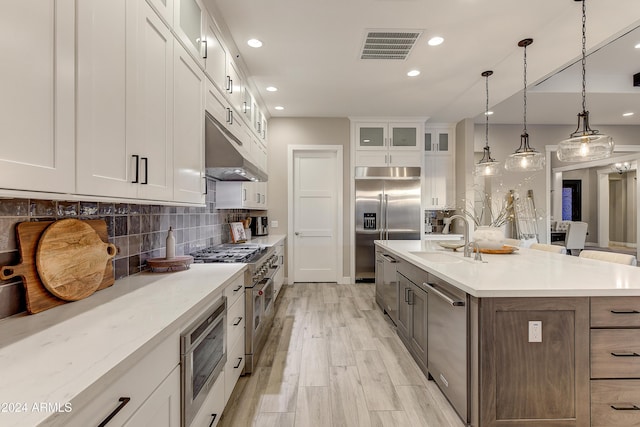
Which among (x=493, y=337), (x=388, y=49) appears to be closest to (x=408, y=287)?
(x=493, y=337)

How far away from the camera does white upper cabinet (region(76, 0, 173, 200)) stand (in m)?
1.06

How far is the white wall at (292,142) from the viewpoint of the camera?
519cm

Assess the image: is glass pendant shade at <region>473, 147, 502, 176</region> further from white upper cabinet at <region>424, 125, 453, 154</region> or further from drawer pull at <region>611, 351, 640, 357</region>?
drawer pull at <region>611, 351, 640, 357</region>

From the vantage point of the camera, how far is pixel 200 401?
1354 mm

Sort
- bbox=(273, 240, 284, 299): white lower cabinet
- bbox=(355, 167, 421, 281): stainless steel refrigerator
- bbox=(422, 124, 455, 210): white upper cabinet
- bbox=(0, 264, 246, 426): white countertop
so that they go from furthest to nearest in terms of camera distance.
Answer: bbox=(422, 124, 455, 210): white upper cabinet → bbox=(355, 167, 421, 281): stainless steel refrigerator → bbox=(273, 240, 284, 299): white lower cabinet → bbox=(0, 264, 246, 426): white countertop

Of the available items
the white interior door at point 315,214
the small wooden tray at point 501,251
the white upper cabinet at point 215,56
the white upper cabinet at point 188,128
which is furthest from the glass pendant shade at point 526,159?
the white upper cabinet at point 188,128

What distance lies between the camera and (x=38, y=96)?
34.5 inches

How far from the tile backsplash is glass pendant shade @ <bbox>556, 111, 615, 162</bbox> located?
3.37m

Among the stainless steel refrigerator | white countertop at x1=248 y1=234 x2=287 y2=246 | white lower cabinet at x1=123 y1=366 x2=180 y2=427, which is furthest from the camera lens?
the stainless steel refrigerator

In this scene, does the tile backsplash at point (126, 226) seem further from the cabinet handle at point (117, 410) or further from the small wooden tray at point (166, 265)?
the cabinet handle at point (117, 410)

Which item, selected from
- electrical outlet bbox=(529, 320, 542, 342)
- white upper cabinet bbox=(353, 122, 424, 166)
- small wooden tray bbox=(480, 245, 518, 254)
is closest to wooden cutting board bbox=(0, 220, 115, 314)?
electrical outlet bbox=(529, 320, 542, 342)

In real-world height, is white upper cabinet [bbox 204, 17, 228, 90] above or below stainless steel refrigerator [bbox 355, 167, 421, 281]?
above

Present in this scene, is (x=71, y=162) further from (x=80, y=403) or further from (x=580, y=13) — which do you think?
(x=580, y=13)

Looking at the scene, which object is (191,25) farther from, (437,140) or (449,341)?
(437,140)
